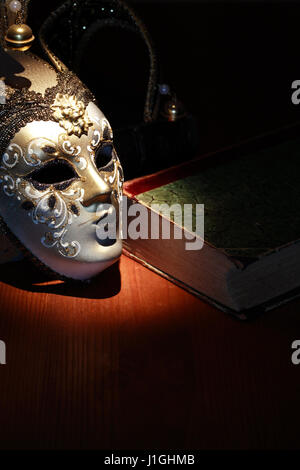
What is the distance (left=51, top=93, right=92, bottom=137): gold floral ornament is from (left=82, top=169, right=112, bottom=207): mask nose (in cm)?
7

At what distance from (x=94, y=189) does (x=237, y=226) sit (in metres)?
0.28

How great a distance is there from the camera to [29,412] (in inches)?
45.0

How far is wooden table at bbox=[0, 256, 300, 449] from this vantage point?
3.67 feet

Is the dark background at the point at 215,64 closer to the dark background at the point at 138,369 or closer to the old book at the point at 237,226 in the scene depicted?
the old book at the point at 237,226

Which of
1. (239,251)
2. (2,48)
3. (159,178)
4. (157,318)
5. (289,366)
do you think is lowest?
(289,366)

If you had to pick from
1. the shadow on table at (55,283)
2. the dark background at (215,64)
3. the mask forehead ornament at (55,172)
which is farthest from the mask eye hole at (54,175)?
the dark background at (215,64)

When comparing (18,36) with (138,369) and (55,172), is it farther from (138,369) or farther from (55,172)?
(138,369)

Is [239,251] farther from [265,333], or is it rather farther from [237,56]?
[237,56]

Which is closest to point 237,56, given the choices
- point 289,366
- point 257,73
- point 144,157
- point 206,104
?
point 257,73

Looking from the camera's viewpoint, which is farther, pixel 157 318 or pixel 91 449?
pixel 157 318

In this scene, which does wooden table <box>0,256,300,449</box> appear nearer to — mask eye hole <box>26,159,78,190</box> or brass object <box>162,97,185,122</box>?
mask eye hole <box>26,159,78,190</box>

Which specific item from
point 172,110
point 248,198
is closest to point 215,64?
point 172,110

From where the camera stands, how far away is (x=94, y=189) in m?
1.32

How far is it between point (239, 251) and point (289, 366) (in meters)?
0.21
